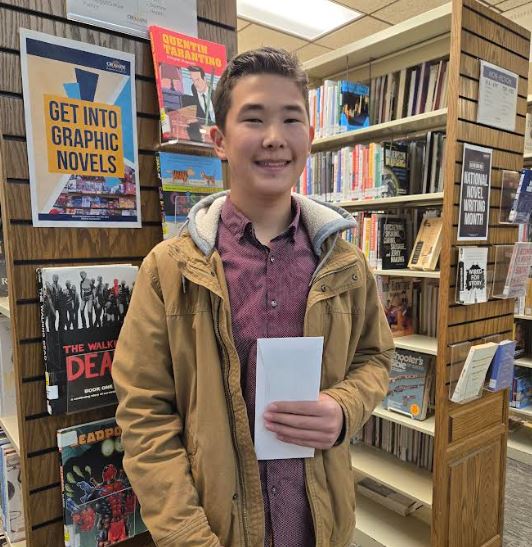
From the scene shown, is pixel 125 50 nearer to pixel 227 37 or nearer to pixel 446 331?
pixel 227 37

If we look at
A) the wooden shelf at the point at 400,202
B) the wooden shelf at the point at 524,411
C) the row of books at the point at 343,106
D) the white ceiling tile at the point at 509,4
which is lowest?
the wooden shelf at the point at 524,411

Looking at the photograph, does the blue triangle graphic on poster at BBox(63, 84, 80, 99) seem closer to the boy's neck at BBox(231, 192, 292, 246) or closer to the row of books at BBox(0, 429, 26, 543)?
the boy's neck at BBox(231, 192, 292, 246)

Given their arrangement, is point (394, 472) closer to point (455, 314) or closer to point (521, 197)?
point (455, 314)

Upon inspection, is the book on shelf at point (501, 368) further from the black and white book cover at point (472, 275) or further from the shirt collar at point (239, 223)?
the shirt collar at point (239, 223)

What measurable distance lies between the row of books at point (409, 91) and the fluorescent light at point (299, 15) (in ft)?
5.05

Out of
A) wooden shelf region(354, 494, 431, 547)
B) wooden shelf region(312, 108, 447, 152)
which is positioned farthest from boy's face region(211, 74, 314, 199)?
wooden shelf region(354, 494, 431, 547)

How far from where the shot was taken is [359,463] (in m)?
2.58

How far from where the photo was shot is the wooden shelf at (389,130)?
2.16 metres

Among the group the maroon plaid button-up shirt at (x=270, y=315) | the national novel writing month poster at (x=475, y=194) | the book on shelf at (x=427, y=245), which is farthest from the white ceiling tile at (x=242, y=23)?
Answer: the maroon plaid button-up shirt at (x=270, y=315)

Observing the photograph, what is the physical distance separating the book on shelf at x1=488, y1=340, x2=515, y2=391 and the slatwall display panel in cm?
9

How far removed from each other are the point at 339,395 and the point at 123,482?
630 mm

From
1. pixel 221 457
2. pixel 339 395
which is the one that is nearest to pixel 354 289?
pixel 339 395

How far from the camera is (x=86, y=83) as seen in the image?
3.61 ft

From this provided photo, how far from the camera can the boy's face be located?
39.2 inches
